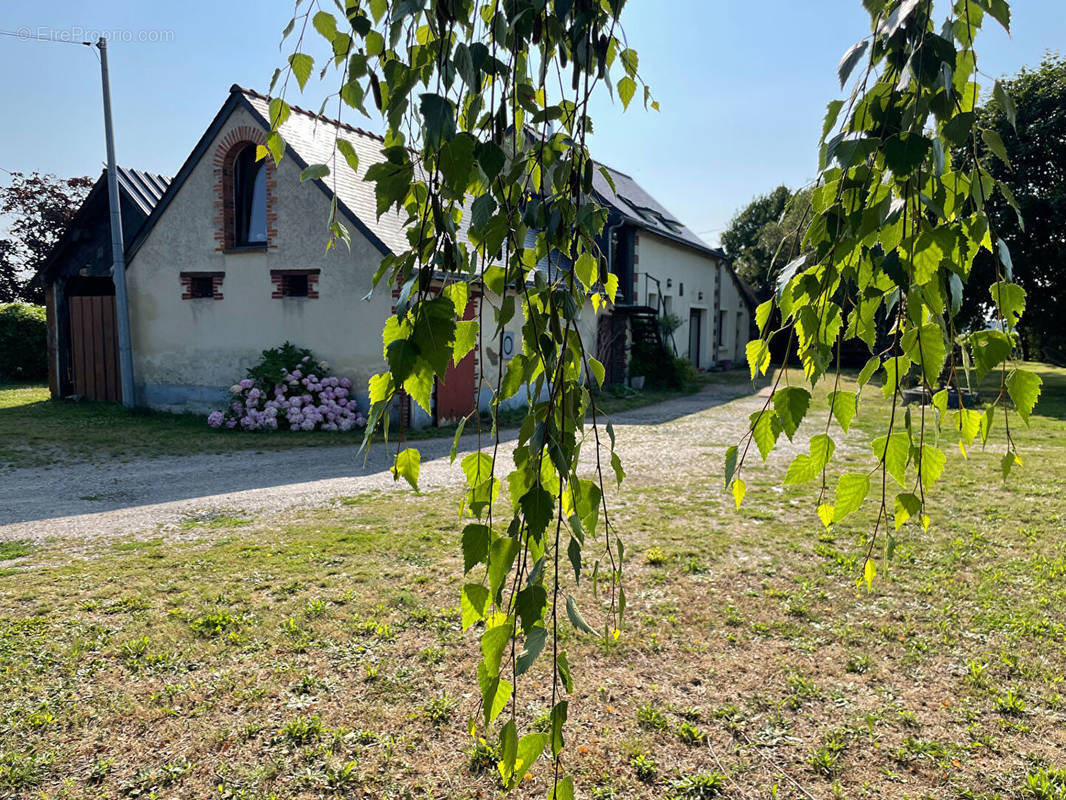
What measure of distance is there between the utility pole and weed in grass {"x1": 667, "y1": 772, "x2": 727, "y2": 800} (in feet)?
42.4

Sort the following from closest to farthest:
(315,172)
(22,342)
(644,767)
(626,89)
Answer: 1. (315,172)
2. (626,89)
3. (644,767)
4. (22,342)

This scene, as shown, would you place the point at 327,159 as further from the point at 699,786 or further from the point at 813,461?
the point at 813,461

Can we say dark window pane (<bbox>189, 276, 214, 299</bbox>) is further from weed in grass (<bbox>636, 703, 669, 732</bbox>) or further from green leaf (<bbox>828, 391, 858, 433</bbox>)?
green leaf (<bbox>828, 391, 858, 433</bbox>)

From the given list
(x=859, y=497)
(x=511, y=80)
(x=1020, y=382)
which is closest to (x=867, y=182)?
(x=1020, y=382)

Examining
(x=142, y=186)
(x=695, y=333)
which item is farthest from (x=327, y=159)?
(x=695, y=333)

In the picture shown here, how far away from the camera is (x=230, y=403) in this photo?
11.9 metres

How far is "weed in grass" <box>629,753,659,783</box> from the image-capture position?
2.57 meters

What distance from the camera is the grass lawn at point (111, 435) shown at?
30.1 feet

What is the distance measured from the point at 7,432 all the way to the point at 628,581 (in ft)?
34.1

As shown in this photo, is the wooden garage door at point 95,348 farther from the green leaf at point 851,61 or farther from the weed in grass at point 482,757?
the green leaf at point 851,61

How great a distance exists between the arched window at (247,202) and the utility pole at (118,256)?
6.36 ft

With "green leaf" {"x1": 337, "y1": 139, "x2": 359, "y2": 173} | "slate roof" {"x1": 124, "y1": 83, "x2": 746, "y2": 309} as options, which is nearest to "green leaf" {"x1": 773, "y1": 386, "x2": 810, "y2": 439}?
"green leaf" {"x1": 337, "y1": 139, "x2": 359, "y2": 173}

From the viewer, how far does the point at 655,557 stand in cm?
485

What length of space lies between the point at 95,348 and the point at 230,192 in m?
4.55
